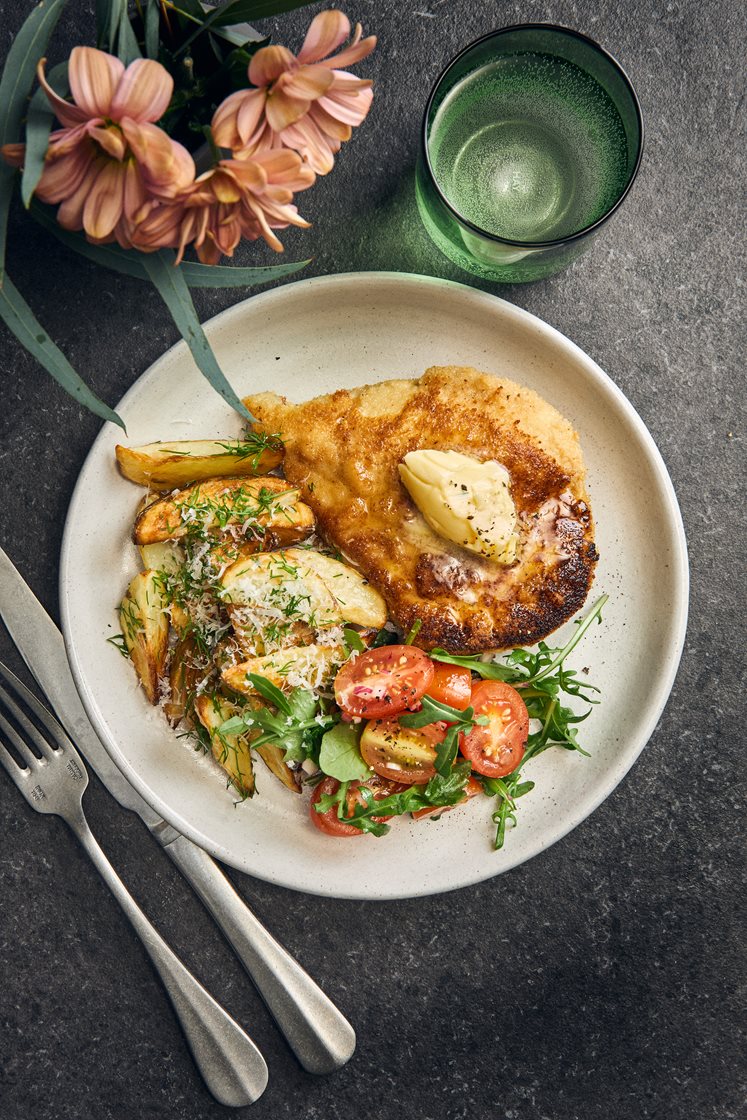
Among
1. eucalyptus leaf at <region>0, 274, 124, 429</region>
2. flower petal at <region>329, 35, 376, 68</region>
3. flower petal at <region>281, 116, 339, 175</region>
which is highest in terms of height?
flower petal at <region>329, 35, 376, 68</region>

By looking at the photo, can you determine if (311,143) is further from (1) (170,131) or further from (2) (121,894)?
(2) (121,894)

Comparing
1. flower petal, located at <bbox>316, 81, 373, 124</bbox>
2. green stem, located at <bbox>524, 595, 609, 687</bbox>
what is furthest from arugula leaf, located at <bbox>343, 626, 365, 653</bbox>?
flower petal, located at <bbox>316, 81, 373, 124</bbox>

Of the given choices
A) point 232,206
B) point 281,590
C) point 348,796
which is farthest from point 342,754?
point 232,206

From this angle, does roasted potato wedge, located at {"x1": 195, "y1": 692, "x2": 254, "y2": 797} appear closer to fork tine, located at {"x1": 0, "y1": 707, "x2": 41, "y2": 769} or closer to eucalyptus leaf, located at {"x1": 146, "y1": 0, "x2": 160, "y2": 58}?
fork tine, located at {"x1": 0, "y1": 707, "x2": 41, "y2": 769}

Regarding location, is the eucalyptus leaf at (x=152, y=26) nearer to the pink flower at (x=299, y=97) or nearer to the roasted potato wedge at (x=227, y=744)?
the pink flower at (x=299, y=97)

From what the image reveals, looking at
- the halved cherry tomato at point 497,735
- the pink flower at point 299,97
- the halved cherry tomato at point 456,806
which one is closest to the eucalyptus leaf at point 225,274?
the pink flower at point 299,97

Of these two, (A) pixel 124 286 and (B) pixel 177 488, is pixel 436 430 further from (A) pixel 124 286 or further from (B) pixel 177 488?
(A) pixel 124 286
